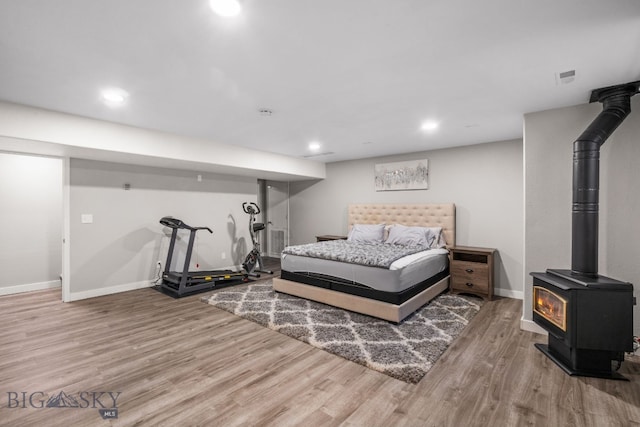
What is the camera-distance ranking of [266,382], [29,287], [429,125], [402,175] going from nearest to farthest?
[266,382] < [429,125] < [29,287] < [402,175]

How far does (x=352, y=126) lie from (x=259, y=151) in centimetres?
216

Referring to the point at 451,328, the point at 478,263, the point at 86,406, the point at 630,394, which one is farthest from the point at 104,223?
the point at 630,394

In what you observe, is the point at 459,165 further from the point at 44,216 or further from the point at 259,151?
the point at 44,216

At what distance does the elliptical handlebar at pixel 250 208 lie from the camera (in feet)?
20.3

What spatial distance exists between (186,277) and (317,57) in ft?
12.8

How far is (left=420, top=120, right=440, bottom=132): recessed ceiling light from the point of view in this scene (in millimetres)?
3693

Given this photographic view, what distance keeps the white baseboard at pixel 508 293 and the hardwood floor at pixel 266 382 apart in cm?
132

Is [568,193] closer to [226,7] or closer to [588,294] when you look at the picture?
[588,294]

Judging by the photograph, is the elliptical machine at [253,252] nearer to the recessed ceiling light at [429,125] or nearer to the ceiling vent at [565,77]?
the recessed ceiling light at [429,125]

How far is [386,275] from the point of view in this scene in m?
3.45

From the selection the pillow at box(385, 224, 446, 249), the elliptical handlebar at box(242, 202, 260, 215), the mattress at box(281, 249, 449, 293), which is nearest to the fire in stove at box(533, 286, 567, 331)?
the mattress at box(281, 249, 449, 293)

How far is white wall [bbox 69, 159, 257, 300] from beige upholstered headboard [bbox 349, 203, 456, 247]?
105 inches

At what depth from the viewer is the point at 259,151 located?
5426 mm

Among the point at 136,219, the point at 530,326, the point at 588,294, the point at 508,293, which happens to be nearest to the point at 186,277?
the point at 136,219
